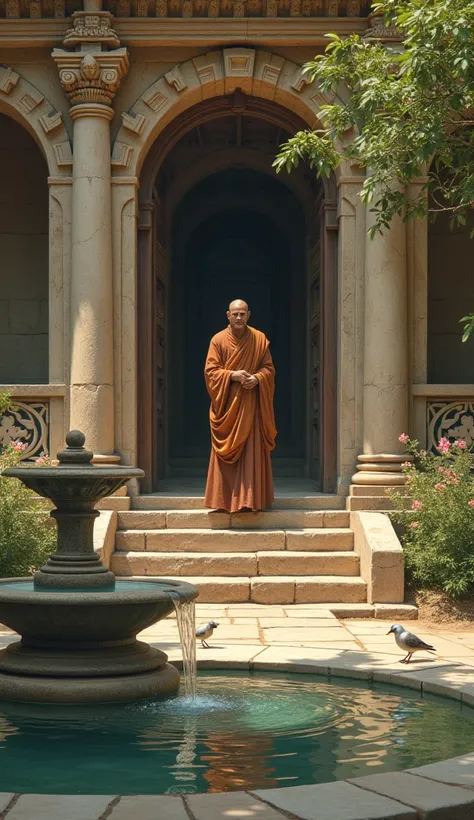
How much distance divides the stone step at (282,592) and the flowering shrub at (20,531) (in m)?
1.39

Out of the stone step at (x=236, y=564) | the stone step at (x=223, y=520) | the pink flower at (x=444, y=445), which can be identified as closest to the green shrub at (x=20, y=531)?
the stone step at (x=236, y=564)

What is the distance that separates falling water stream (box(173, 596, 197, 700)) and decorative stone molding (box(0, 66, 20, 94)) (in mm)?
7238

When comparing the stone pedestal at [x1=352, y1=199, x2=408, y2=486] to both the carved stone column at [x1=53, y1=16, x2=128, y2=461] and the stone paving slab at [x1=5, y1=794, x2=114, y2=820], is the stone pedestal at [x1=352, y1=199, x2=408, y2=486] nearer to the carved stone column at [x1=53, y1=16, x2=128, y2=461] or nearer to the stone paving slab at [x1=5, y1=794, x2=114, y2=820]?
the carved stone column at [x1=53, y1=16, x2=128, y2=461]

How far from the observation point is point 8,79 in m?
12.3

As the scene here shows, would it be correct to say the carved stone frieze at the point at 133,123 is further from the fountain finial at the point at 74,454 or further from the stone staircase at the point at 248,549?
the fountain finial at the point at 74,454

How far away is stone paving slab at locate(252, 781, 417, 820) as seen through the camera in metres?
4.14

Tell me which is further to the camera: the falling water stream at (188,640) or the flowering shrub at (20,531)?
the flowering shrub at (20,531)

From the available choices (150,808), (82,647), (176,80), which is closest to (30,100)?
(176,80)

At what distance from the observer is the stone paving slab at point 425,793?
4273 millimetres

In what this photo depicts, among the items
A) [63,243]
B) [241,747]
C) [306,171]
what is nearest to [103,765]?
[241,747]

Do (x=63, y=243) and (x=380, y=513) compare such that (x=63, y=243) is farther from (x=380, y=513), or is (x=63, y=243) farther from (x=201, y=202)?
(x=201, y=202)

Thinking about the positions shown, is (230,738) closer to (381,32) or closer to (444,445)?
(444,445)

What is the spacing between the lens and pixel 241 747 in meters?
5.46

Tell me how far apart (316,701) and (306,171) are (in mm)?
9888
